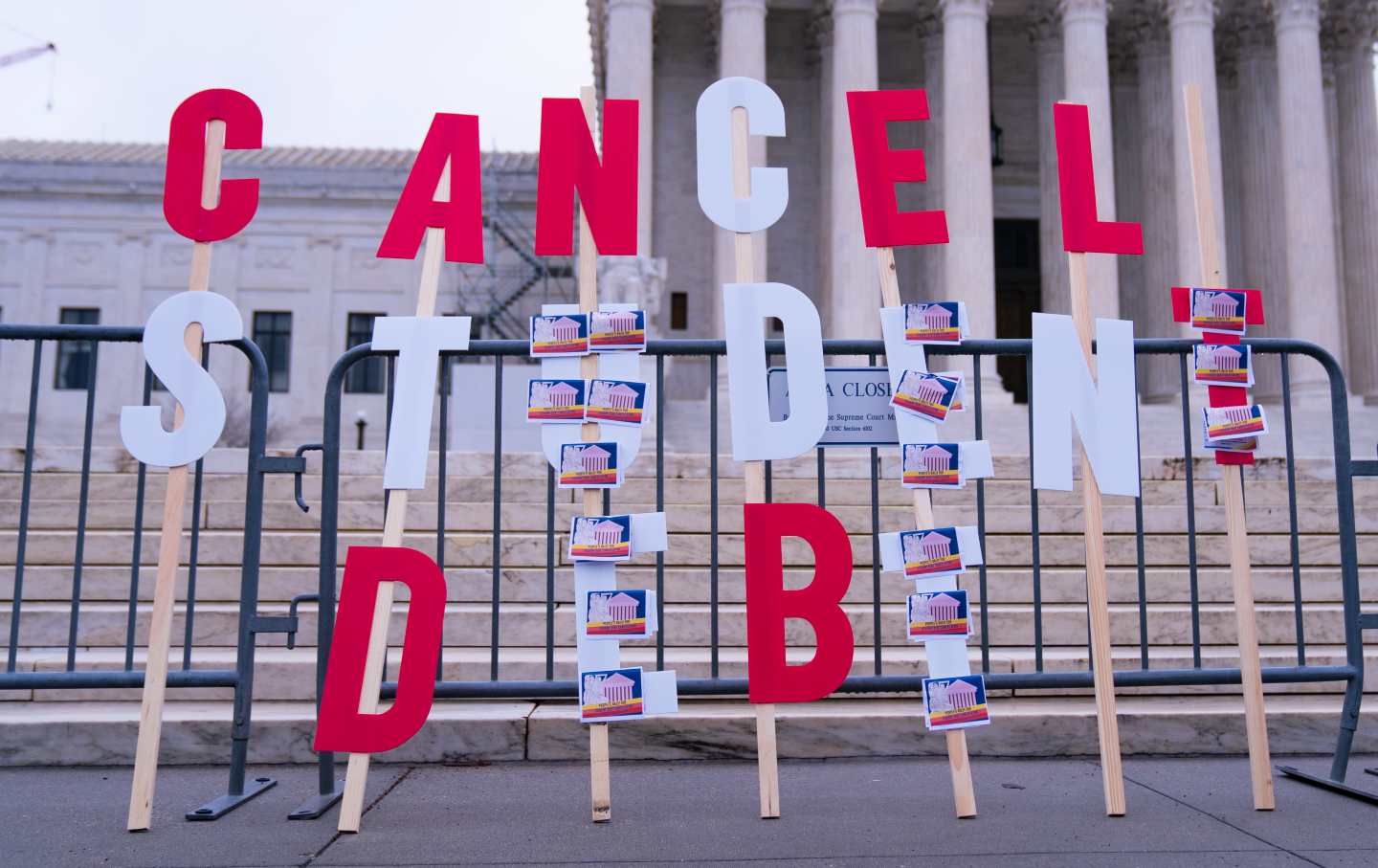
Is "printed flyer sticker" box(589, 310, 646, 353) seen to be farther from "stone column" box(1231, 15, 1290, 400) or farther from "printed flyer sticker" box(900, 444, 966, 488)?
"stone column" box(1231, 15, 1290, 400)

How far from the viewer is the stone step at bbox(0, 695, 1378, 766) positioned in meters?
4.65

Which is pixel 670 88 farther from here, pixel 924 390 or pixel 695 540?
pixel 924 390

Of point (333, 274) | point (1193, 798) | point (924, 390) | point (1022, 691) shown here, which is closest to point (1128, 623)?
point (1022, 691)

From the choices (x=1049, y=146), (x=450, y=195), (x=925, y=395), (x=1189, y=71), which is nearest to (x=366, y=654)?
(x=450, y=195)

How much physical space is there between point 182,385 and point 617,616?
6.44 ft

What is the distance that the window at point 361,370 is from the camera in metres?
34.7

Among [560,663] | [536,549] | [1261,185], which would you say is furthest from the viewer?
[1261,185]

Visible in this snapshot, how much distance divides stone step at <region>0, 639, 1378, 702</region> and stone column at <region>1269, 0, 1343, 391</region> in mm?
19749

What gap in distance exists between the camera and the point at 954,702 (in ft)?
12.7

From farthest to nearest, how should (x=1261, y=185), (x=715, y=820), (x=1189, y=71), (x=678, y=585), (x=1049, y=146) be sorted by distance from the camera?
(x=1261, y=185) → (x=1049, y=146) → (x=1189, y=71) → (x=678, y=585) → (x=715, y=820)

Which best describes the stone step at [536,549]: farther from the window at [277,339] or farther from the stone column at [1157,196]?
the window at [277,339]

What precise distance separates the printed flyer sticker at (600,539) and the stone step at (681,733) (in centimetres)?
119

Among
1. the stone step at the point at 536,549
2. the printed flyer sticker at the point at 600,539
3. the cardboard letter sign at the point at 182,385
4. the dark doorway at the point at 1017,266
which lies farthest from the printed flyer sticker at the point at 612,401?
the dark doorway at the point at 1017,266

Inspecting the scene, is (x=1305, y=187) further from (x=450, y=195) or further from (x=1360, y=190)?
(x=450, y=195)
